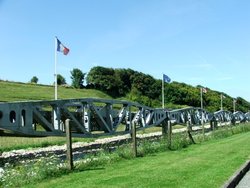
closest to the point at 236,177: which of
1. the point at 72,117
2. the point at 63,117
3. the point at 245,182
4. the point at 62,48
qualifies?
the point at 245,182

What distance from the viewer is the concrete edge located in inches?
444

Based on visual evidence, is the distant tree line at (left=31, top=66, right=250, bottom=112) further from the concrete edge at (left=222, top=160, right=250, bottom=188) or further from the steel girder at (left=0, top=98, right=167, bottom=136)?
the concrete edge at (left=222, top=160, right=250, bottom=188)

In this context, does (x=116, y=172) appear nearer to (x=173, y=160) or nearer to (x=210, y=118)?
(x=173, y=160)

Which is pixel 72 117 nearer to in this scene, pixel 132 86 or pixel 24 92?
pixel 24 92

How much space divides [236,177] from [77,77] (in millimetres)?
121433

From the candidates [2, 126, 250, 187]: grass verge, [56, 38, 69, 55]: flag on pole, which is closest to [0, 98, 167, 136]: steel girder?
[2, 126, 250, 187]: grass verge

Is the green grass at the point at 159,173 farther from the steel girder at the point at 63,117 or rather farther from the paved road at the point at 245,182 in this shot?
the steel girder at the point at 63,117

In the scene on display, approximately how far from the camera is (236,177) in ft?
40.7

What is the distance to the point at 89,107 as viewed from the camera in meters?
35.4

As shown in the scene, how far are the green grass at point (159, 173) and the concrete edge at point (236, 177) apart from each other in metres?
0.21

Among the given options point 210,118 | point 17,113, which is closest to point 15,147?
point 17,113

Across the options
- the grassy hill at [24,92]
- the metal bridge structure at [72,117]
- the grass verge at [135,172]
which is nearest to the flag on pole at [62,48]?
the metal bridge structure at [72,117]

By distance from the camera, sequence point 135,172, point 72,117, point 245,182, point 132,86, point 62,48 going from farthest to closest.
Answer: point 132,86, point 62,48, point 72,117, point 135,172, point 245,182

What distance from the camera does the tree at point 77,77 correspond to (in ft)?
429
